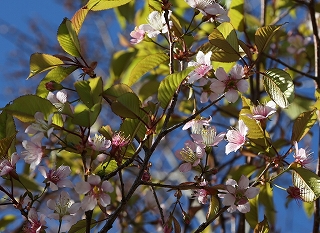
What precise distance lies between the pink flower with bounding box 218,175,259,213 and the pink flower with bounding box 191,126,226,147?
0.29 ft

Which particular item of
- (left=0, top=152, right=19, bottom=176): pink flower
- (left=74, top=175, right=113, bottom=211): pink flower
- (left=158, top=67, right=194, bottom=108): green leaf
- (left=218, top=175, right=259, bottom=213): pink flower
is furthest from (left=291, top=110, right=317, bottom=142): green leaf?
(left=0, top=152, right=19, bottom=176): pink flower

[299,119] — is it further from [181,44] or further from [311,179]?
[181,44]

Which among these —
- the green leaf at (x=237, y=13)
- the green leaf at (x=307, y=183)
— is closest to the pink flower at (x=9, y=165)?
the green leaf at (x=307, y=183)

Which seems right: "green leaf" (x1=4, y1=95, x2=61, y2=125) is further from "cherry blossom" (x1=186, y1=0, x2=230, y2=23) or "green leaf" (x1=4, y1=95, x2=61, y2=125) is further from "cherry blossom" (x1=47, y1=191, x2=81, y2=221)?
"cherry blossom" (x1=186, y1=0, x2=230, y2=23)

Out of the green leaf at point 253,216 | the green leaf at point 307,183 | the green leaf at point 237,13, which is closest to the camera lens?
the green leaf at point 307,183

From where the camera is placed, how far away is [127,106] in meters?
0.83

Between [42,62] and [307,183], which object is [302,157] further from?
[42,62]

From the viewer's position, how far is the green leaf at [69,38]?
949 millimetres

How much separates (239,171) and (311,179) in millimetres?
480

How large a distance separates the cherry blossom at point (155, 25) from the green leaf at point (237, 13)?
39 cm

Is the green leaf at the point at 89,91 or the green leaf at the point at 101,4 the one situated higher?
the green leaf at the point at 101,4

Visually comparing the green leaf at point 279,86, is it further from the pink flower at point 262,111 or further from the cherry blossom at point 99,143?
the cherry blossom at point 99,143

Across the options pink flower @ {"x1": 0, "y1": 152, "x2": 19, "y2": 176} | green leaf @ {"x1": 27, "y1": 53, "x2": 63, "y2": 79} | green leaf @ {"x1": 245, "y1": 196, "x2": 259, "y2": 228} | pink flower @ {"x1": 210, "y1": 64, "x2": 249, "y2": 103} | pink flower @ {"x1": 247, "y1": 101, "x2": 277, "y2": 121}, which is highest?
green leaf @ {"x1": 27, "y1": 53, "x2": 63, "y2": 79}

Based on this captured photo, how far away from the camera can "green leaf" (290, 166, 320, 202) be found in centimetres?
88
